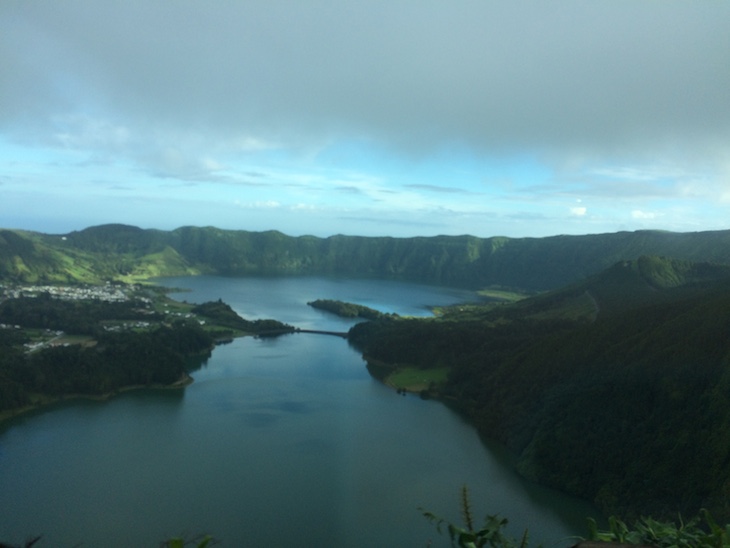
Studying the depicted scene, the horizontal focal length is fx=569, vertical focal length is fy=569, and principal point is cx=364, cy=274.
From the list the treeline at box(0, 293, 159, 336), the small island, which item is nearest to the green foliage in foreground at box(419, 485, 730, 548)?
the treeline at box(0, 293, 159, 336)

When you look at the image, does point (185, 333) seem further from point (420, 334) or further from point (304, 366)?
point (420, 334)

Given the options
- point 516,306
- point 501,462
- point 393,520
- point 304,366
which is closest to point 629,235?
point 516,306

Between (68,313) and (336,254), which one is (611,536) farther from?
(336,254)

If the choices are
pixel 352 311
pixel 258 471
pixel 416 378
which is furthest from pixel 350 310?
pixel 258 471

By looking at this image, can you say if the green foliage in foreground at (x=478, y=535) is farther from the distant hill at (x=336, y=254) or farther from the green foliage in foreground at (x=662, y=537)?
the distant hill at (x=336, y=254)

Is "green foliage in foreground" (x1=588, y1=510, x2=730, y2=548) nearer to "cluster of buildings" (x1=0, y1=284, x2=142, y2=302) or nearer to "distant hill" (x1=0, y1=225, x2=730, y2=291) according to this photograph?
"cluster of buildings" (x1=0, y1=284, x2=142, y2=302)

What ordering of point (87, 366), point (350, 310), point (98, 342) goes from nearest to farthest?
point (87, 366)
point (98, 342)
point (350, 310)
